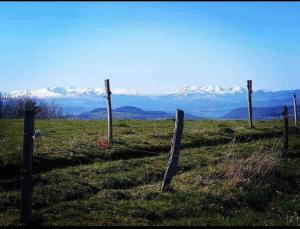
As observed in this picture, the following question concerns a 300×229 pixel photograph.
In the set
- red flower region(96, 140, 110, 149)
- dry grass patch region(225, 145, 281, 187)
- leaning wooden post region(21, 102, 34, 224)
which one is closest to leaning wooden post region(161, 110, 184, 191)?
dry grass patch region(225, 145, 281, 187)

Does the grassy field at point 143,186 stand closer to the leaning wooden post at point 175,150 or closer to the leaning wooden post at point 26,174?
the leaning wooden post at point 26,174

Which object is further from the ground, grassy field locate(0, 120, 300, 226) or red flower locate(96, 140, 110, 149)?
red flower locate(96, 140, 110, 149)

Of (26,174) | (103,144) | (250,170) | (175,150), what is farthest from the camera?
(103,144)

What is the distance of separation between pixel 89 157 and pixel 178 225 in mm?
11063

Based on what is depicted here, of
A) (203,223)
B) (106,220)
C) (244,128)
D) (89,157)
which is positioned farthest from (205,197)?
(244,128)

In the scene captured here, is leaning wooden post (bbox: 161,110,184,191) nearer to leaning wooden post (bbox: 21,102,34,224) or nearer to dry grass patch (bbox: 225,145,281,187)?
dry grass patch (bbox: 225,145,281,187)

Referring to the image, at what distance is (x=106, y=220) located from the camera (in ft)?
46.9

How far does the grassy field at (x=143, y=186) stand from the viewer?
596 inches


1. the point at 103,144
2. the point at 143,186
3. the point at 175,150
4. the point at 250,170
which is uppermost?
the point at 175,150

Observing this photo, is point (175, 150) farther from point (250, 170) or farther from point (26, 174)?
point (26, 174)

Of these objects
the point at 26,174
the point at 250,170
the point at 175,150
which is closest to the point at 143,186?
the point at 175,150

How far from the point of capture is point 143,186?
1862 cm

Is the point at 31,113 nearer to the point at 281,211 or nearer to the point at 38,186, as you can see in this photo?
the point at 38,186

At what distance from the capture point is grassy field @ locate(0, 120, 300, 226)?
15.1 meters
